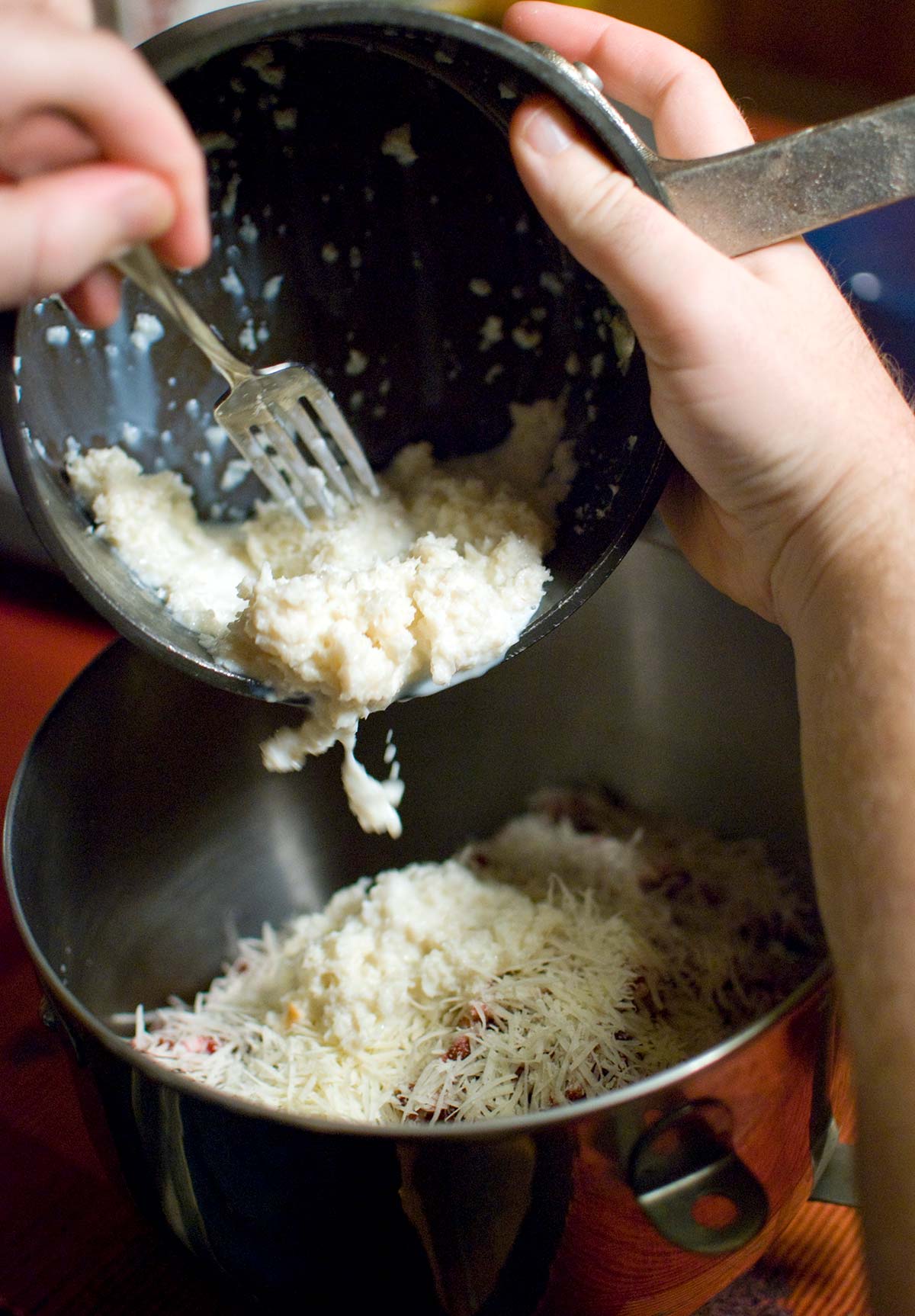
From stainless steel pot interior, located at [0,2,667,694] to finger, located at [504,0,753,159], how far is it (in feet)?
0.42

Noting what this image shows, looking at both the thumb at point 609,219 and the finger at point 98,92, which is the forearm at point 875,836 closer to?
the thumb at point 609,219

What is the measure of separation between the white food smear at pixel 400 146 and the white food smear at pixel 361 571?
167mm

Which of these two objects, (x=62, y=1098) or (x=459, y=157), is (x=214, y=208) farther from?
(x=62, y=1098)

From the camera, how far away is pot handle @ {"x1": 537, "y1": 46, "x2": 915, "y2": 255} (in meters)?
0.54

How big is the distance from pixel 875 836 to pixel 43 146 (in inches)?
20.1

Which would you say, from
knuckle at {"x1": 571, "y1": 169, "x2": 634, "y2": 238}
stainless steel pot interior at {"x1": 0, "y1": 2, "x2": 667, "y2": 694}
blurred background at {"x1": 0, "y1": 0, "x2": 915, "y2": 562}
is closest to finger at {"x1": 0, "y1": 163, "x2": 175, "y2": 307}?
stainless steel pot interior at {"x1": 0, "y1": 2, "x2": 667, "y2": 694}

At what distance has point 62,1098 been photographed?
0.79 meters

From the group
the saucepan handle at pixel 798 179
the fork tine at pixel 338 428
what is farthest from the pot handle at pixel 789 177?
the fork tine at pixel 338 428

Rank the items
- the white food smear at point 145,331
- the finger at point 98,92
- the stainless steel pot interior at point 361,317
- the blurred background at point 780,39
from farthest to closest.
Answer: the blurred background at point 780,39 → the white food smear at point 145,331 → the stainless steel pot interior at point 361,317 → the finger at point 98,92

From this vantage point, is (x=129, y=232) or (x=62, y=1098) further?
(x=62, y=1098)

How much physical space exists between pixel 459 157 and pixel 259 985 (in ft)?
2.25

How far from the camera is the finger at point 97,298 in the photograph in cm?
57

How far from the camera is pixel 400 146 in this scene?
0.70 meters

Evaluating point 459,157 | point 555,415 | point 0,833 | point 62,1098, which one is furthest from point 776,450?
point 62,1098
